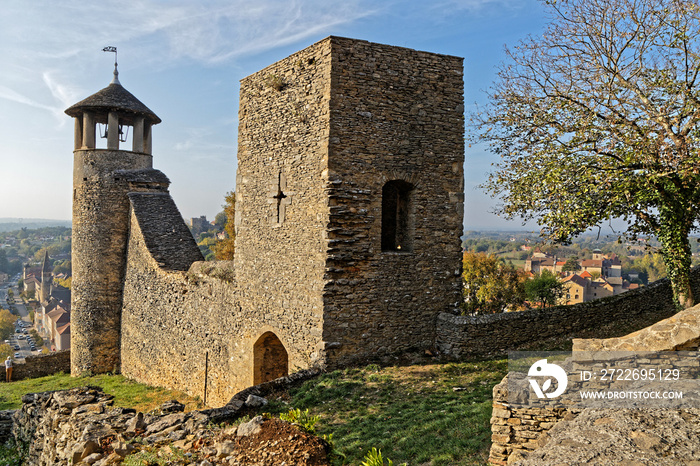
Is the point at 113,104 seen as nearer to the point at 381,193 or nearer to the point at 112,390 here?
the point at 112,390

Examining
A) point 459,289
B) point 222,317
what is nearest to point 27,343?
point 222,317

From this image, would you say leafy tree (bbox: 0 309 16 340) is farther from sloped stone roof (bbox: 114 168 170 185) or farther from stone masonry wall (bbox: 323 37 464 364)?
stone masonry wall (bbox: 323 37 464 364)

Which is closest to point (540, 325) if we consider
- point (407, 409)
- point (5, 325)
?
point (407, 409)

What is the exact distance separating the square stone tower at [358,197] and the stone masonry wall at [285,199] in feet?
0.13

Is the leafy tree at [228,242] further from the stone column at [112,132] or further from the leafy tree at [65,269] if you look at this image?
the leafy tree at [65,269]

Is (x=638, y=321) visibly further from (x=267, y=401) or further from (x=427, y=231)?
(x=267, y=401)

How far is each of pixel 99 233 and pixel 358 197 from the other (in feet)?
44.4

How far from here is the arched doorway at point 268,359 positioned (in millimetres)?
11648

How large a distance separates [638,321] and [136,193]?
17.9 metres

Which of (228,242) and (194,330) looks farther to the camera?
(228,242)

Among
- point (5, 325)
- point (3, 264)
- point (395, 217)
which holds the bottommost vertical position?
point (5, 325)

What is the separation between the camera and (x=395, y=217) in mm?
11055

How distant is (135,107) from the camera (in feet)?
65.4

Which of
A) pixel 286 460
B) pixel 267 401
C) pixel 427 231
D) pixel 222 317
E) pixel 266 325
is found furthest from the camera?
pixel 222 317
